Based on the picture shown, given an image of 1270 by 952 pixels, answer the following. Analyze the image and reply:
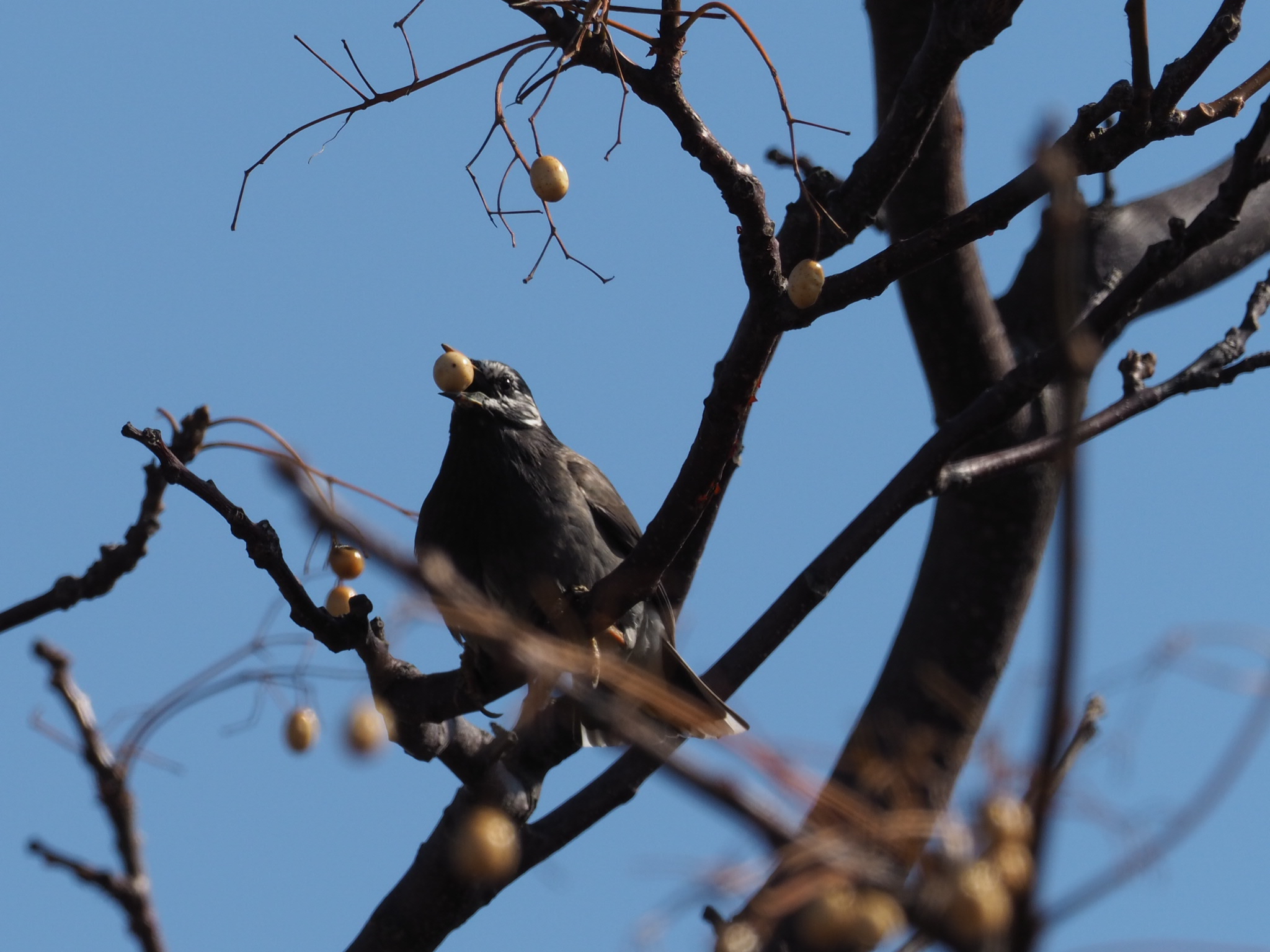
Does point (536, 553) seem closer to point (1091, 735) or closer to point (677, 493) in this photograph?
point (677, 493)

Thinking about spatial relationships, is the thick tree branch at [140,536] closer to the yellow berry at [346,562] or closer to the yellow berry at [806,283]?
the yellow berry at [346,562]

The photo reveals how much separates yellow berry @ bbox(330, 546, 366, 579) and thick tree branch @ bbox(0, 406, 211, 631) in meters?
0.72

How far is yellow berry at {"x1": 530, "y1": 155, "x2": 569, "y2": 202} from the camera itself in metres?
2.71

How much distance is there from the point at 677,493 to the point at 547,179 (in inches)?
29.0

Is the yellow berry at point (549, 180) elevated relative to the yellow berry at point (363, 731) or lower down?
elevated

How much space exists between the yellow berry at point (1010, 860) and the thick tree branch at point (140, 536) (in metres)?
3.12

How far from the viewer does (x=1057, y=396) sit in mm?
4445

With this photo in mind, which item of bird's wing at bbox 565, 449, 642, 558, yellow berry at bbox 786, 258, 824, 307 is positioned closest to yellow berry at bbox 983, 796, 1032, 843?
yellow berry at bbox 786, 258, 824, 307

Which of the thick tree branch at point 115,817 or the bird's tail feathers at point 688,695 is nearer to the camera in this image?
the thick tree branch at point 115,817

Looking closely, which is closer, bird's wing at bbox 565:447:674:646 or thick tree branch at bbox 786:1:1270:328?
thick tree branch at bbox 786:1:1270:328

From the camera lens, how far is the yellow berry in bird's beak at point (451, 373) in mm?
3436

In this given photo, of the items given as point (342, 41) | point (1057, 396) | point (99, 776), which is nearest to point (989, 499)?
point (1057, 396)

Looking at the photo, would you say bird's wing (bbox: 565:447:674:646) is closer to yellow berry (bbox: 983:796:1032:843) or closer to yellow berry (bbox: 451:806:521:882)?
yellow berry (bbox: 451:806:521:882)

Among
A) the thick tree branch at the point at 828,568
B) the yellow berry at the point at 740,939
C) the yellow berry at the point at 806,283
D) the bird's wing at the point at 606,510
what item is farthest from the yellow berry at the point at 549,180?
the bird's wing at the point at 606,510
